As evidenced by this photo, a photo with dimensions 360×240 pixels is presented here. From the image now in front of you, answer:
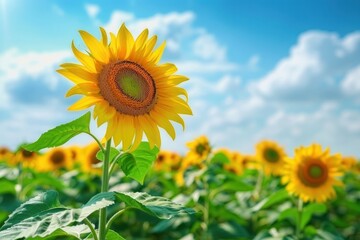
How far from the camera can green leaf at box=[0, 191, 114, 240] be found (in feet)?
6.36

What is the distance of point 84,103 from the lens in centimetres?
228

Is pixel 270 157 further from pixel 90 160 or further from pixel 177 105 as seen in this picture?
pixel 177 105

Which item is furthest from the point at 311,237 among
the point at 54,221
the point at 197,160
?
the point at 54,221

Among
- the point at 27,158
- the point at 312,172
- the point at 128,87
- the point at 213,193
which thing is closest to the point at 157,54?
the point at 128,87

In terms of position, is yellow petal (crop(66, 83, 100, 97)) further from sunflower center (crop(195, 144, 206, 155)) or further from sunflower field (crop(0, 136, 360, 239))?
sunflower center (crop(195, 144, 206, 155))

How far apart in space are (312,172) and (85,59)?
10.1 ft

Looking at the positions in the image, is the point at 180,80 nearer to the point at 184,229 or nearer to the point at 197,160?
the point at 184,229

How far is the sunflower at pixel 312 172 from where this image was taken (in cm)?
479

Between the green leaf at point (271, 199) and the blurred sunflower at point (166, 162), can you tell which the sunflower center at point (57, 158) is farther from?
the green leaf at point (271, 199)

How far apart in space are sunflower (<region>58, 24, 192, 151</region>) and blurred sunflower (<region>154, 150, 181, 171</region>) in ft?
22.4

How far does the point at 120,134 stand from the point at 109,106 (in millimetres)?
130

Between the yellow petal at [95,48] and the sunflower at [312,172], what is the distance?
2820 millimetres

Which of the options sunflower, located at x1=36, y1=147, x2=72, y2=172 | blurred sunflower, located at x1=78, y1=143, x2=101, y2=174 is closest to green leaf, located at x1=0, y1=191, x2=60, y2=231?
blurred sunflower, located at x1=78, y1=143, x2=101, y2=174

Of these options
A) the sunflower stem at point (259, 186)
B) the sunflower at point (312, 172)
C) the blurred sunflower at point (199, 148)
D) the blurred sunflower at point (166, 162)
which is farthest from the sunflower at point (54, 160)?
the sunflower at point (312, 172)
